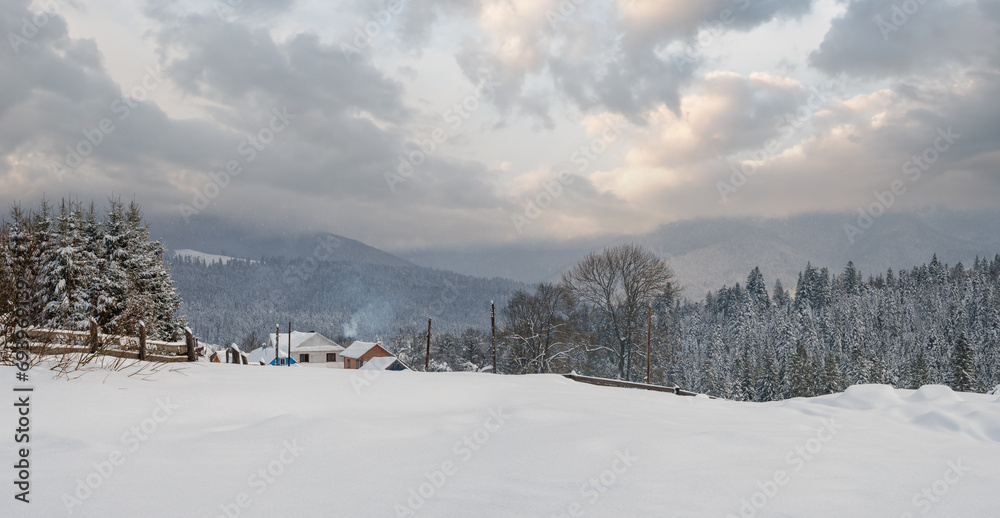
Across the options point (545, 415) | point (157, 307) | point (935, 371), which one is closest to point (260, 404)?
point (545, 415)

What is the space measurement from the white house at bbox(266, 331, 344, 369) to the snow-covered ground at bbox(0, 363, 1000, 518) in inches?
2616

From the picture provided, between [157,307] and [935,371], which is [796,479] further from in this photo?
[935,371]

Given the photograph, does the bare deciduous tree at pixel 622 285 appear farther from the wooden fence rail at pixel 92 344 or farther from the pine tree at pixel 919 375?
the pine tree at pixel 919 375

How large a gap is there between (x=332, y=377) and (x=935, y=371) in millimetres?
92260

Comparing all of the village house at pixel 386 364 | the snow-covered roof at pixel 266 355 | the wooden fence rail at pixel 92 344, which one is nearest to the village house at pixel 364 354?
the village house at pixel 386 364

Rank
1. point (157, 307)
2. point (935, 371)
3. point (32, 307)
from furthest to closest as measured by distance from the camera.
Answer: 1. point (935, 371)
2. point (157, 307)
3. point (32, 307)

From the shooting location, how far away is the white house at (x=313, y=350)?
73.2m

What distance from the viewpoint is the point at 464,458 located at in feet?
21.9

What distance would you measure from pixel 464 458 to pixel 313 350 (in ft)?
241

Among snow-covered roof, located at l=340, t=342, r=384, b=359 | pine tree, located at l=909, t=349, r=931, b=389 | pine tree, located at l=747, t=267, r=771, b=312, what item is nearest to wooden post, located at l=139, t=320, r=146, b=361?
snow-covered roof, located at l=340, t=342, r=384, b=359

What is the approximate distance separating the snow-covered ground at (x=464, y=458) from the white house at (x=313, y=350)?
218ft

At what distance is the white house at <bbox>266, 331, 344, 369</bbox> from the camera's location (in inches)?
2884

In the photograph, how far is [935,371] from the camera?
243ft

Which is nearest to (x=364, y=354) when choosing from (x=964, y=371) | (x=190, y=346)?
(x=190, y=346)
